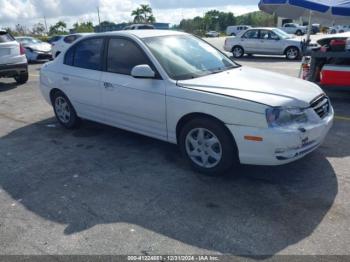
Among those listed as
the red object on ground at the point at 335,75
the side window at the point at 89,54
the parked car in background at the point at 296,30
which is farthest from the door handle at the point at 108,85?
the parked car in background at the point at 296,30

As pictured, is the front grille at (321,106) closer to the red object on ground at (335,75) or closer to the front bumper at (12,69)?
the red object on ground at (335,75)

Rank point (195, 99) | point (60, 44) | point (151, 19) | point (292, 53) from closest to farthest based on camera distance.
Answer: point (195, 99)
point (60, 44)
point (292, 53)
point (151, 19)

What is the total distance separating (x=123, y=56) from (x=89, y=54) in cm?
84

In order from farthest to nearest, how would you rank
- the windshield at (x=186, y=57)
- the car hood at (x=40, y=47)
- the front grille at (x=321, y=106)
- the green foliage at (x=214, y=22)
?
the green foliage at (x=214, y=22) → the car hood at (x=40, y=47) → the windshield at (x=186, y=57) → the front grille at (x=321, y=106)

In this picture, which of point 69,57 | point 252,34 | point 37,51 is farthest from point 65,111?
point 252,34

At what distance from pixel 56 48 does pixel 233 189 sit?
14.9m

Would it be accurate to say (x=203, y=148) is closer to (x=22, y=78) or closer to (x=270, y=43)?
(x=22, y=78)

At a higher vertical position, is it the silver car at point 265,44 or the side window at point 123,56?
the side window at point 123,56

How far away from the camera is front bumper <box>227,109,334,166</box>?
11.9 ft

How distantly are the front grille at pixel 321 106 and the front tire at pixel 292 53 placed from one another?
43.6 feet

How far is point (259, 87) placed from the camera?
404 cm

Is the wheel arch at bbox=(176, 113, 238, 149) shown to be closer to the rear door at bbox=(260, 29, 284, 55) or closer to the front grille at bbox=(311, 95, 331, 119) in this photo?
the front grille at bbox=(311, 95, 331, 119)

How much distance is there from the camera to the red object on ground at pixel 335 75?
7.09 meters

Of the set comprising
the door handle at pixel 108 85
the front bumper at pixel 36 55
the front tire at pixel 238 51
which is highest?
the door handle at pixel 108 85
